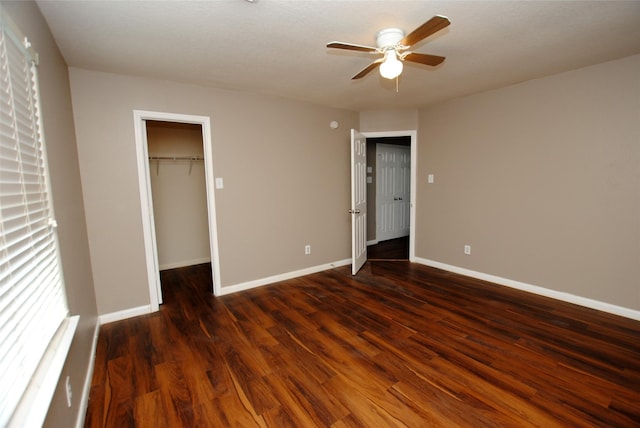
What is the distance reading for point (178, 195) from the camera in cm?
448

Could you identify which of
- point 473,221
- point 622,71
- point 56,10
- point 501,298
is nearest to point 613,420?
point 501,298

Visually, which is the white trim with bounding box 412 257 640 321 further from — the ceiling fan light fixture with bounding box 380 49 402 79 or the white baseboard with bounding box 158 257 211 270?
the white baseboard with bounding box 158 257 211 270

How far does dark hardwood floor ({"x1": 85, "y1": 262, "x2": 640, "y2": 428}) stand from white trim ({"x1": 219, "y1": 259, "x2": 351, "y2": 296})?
0.76 ft

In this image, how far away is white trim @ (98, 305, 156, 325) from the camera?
2809mm

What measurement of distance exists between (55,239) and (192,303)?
180 centimetres

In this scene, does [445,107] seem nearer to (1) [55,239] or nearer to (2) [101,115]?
(2) [101,115]

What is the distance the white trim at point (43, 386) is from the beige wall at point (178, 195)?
3134mm

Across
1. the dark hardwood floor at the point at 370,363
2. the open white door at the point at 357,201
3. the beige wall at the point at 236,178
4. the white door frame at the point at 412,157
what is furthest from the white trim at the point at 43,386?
Result: the white door frame at the point at 412,157

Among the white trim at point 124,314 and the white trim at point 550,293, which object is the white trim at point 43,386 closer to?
the white trim at point 124,314

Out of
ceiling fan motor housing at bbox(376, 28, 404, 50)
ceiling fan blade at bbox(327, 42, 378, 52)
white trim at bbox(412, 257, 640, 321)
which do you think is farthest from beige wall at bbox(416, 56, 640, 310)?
ceiling fan blade at bbox(327, 42, 378, 52)

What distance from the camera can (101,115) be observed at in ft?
8.80

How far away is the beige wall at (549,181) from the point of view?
2.65 m

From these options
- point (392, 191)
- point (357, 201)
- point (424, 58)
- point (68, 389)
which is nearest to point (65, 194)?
point (68, 389)

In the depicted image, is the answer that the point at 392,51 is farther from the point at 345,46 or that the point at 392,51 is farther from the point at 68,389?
the point at 68,389
